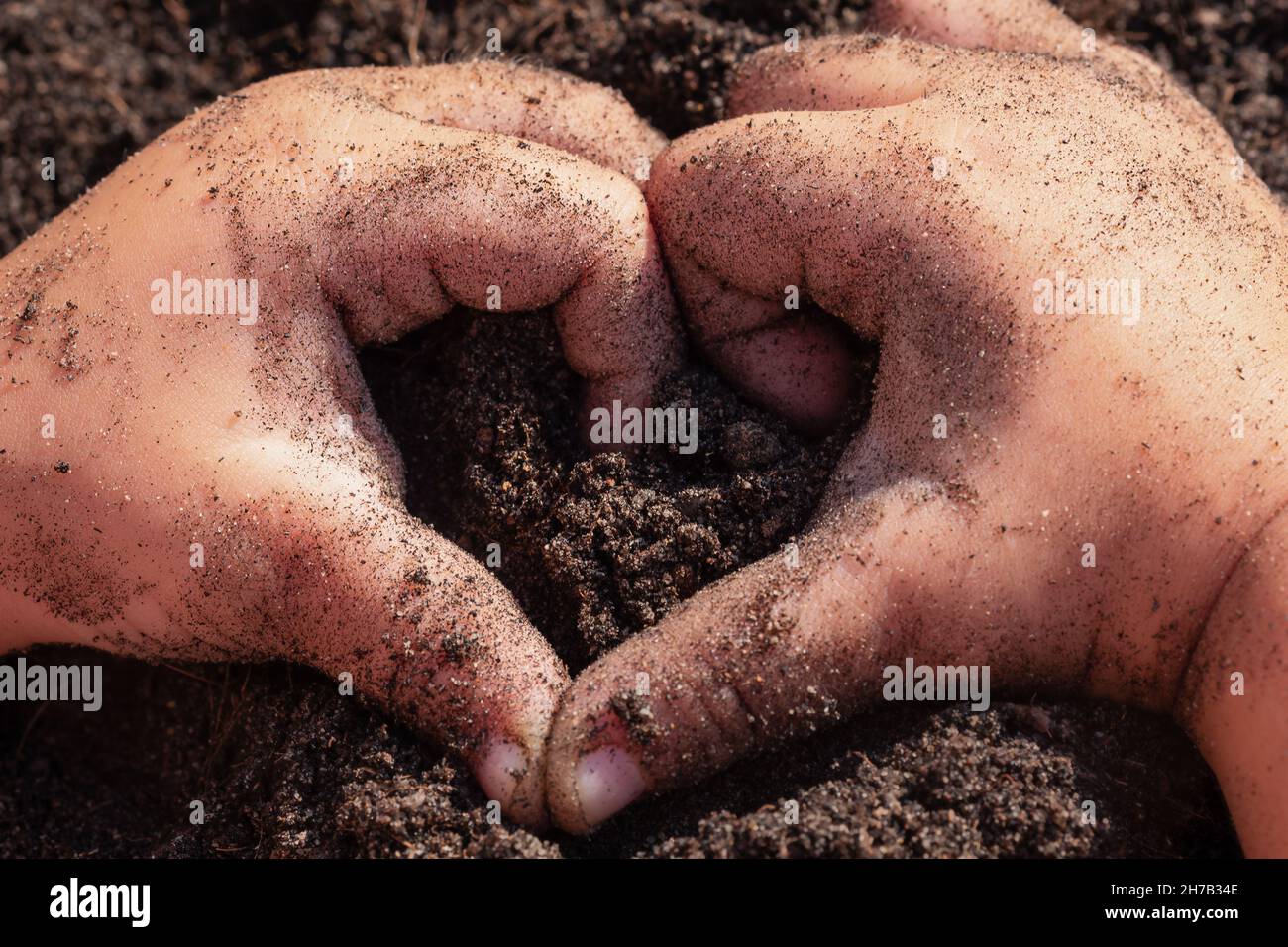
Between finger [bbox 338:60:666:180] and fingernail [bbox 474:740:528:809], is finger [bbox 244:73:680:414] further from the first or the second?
fingernail [bbox 474:740:528:809]

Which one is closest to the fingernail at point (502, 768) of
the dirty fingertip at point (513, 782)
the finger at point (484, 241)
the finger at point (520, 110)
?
the dirty fingertip at point (513, 782)

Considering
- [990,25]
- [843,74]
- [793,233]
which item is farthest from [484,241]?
[990,25]

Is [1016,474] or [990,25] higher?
[990,25]

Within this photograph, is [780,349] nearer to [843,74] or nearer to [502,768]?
[843,74]

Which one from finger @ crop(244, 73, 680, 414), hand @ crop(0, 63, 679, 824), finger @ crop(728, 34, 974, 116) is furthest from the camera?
finger @ crop(728, 34, 974, 116)

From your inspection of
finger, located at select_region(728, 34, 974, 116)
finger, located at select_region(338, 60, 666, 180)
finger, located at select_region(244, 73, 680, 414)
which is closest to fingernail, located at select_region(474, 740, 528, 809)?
finger, located at select_region(244, 73, 680, 414)
